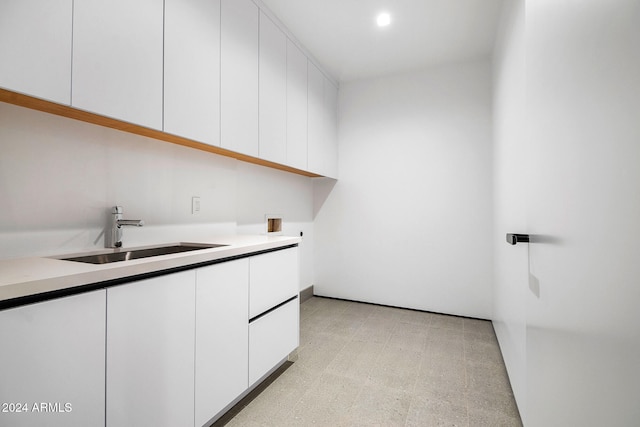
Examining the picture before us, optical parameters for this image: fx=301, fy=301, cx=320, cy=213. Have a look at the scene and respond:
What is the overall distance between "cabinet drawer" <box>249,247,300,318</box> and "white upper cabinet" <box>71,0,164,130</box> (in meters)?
0.92

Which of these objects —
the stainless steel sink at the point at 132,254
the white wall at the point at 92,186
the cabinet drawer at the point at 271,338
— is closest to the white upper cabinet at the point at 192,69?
the white wall at the point at 92,186

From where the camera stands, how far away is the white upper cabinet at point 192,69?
4.99 feet

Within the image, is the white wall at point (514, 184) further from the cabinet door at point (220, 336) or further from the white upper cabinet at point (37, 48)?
the white upper cabinet at point (37, 48)

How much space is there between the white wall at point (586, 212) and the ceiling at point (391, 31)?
1796 millimetres

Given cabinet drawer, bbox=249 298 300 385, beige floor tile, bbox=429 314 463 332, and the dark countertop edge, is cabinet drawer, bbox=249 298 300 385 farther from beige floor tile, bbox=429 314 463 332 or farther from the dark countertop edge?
beige floor tile, bbox=429 314 463 332

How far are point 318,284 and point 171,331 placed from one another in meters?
2.72

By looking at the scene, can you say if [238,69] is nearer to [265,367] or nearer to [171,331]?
[171,331]

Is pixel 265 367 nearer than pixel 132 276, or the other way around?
pixel 132 276

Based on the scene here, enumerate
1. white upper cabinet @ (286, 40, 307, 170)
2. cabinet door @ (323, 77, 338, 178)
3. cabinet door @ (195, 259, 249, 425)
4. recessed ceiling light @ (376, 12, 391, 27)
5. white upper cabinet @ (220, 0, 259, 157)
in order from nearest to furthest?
cabinet door @ (195, 259, 249, 425)
white upper cabinet @ (220, 0, 259, 157)
recessed ceiling light @ (376, 12, 391, 27)
white upper cabinet @ (286, 40, 307, 170)
cabinet door @ (323, 77, 338, 178)

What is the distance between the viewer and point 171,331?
1.22 metres

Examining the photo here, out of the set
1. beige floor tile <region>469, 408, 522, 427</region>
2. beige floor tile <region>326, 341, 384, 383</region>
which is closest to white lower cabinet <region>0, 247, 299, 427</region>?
beige floor tile <region>326, 341, 384, 383</region>

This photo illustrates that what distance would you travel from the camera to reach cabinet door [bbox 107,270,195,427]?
3.38 feet

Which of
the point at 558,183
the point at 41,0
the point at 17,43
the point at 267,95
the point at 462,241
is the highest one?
the point at 267,95

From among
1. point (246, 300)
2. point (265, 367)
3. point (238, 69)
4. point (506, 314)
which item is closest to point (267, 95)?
point (238, 69)
